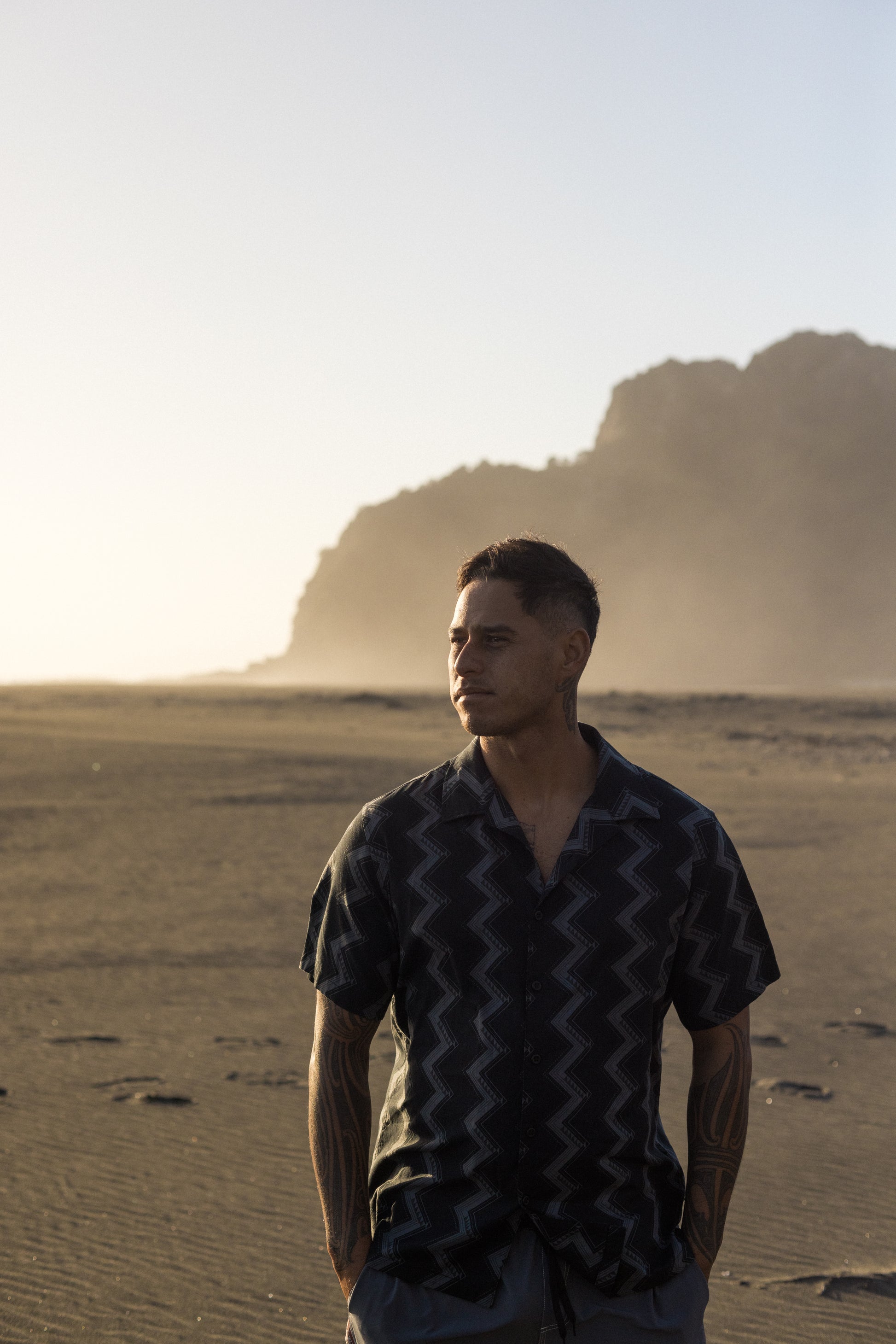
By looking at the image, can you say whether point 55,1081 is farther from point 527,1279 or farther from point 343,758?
point 343,758

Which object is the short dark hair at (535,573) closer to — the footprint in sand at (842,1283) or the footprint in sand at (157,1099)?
the footprint in sand at (842,1283)

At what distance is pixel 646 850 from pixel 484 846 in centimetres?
29

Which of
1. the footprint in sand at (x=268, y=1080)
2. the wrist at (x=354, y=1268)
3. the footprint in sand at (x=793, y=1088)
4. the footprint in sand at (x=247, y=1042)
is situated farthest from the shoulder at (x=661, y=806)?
the footprint in sand at (x=247, y=1042)

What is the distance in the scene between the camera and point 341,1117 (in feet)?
7.75

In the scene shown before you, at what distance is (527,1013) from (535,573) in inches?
31.6

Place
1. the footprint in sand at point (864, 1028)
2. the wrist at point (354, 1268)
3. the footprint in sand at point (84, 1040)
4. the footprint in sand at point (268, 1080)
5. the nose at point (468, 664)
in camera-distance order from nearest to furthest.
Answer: the wrist at point (354, 1268), the nose at point (468, 664), the footprint in sand at point (268, 1080), the footprint in sand at point (84, 1040), the footprint in sand at point (864, 1028)

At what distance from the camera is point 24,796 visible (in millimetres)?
20734

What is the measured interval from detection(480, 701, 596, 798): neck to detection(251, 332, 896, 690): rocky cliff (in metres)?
110

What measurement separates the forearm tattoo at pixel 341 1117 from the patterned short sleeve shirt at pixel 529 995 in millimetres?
39

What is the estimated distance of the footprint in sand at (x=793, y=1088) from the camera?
23.4 feet

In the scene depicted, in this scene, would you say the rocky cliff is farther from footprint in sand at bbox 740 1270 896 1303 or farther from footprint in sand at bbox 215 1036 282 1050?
footprint in sand at bbox 740 1270 896 1303

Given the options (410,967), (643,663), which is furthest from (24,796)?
(643,663)

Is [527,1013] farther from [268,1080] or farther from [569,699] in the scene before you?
[268,1080]

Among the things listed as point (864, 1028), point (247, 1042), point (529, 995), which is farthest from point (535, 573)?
point (864, 1028)
